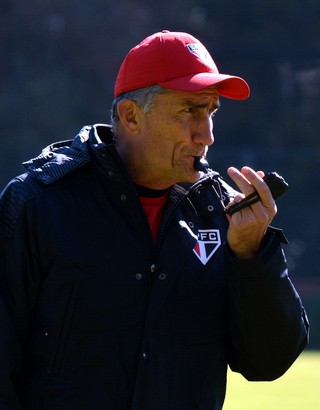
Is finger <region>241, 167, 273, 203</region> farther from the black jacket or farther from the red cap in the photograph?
the red cap

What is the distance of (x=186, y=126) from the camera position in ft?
11.8

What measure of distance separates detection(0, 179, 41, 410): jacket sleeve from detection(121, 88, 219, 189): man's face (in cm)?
44

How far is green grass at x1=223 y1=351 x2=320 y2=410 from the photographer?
28.0 feet

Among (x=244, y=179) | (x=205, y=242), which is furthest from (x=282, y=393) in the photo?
(x=244, y=179)

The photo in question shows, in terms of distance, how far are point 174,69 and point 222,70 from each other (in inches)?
440

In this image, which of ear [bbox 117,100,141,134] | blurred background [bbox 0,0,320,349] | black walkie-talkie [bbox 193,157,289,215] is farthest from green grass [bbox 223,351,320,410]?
black walkie-talkie [bbox 193,157,289,215]

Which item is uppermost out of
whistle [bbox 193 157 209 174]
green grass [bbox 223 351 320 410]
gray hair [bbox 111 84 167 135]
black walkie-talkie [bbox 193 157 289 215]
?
gray hair [bbox 111 84 167 135]

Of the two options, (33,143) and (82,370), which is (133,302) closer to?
(82,370)

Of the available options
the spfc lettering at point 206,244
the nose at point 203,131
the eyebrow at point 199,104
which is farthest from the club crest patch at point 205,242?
the eyebrow at point 199,104

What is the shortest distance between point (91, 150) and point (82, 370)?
69 cm

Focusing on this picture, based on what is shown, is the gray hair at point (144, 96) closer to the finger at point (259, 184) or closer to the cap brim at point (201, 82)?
the cap brim at point (201, 82)

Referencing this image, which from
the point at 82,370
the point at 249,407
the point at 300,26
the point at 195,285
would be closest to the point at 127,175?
the point at 195,285

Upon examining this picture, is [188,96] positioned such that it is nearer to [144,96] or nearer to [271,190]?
[144,96]

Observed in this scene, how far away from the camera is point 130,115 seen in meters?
3.68
